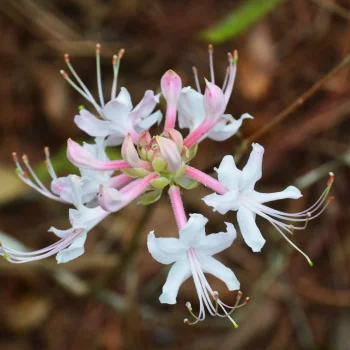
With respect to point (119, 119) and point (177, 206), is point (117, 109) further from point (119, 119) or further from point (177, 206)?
point (177, 206)

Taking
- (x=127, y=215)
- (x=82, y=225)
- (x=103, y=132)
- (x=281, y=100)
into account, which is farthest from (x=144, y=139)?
(x=281, y=100)

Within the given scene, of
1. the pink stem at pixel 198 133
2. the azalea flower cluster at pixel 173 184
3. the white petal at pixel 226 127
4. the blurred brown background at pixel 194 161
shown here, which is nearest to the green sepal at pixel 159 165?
the azalea flower cluster at pixel 173 184

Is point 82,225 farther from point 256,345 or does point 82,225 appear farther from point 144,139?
point 256,345

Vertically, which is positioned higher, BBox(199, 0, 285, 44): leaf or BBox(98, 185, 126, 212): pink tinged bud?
BBox(199, 0, 285, 44): leaf

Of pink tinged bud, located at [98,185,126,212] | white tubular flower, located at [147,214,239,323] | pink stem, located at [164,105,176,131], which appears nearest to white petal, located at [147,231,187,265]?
white tubular flower, located at [147,214,239,323]

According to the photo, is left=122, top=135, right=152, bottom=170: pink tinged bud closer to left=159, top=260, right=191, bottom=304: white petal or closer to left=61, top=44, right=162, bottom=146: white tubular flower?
left=61, top=44, right=162, bottom=146: white tubular flower

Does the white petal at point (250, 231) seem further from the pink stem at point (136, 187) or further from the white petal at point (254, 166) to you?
the pink stem at point (136, 187)
